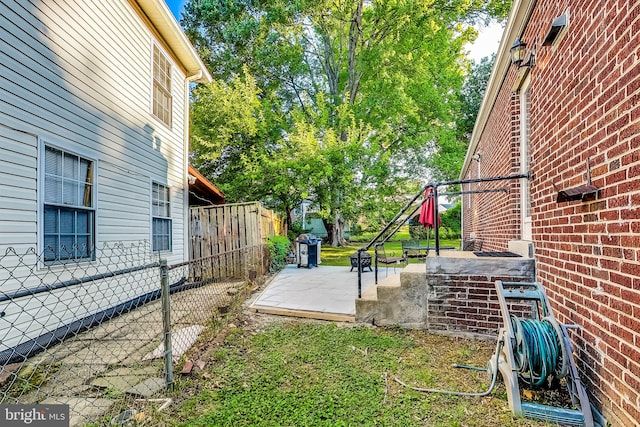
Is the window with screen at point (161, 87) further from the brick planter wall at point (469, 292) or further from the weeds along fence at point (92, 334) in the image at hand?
Result: the brick planter wall at point (469, 292)

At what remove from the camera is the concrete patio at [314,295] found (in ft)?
17.1

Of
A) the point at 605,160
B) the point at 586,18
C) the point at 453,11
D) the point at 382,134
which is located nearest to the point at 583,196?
the point at 605,160

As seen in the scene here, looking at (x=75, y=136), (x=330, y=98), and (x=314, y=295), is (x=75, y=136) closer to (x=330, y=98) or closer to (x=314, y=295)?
(x=314, y=295)

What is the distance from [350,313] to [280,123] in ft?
39.7

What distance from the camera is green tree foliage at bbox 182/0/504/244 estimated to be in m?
13.7

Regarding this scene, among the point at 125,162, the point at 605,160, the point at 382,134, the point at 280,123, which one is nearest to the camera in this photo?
the point at 605,160

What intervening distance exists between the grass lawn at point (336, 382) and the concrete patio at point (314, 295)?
81 cm

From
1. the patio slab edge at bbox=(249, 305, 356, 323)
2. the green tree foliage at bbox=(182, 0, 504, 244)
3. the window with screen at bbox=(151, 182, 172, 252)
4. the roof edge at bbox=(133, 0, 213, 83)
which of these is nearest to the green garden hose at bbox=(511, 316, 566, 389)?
the patio slab edge at bbox=(249, 305, 356, 323)

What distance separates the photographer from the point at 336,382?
3.01m

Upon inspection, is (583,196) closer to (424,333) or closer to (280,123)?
(424,333)

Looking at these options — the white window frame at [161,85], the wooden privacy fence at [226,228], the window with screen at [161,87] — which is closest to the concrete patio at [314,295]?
the wooden privacy fence at [226,228]

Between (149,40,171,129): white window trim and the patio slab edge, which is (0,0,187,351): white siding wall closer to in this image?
(149,40,171,129): white window trim

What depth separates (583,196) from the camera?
247 centimetres

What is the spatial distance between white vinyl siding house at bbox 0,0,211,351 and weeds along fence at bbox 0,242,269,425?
0.17 feet
